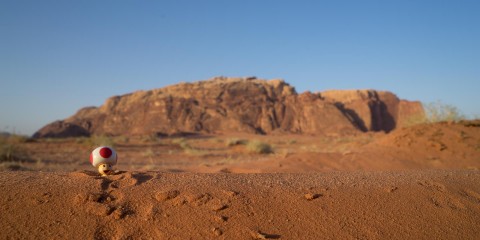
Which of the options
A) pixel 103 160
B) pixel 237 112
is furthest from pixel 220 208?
pixel 237 112

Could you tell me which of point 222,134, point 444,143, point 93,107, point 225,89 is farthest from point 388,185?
point 93,107

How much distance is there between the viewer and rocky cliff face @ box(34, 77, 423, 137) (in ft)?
164

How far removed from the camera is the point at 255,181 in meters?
4.36

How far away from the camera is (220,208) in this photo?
3568 mm

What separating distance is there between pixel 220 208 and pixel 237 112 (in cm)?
4825

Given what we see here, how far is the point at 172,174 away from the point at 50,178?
1.33 meters

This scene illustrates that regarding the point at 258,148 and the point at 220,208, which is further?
the point at 258,148

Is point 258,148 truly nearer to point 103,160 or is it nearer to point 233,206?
point 103,160

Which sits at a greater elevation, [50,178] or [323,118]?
[50,178]

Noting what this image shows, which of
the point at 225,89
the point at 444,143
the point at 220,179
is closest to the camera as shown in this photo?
the point at 220,179

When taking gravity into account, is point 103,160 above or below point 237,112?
above

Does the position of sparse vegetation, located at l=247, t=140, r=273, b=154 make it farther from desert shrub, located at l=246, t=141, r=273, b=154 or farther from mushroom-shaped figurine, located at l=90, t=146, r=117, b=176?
mushroom-shaped figurine, located at l=90, t=146, r=117, b=176

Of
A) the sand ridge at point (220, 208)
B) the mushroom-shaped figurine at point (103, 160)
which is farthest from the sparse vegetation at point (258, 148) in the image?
the mushroom-shaped figurine at point (103, 160)

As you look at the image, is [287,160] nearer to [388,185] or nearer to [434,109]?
[388,185]
